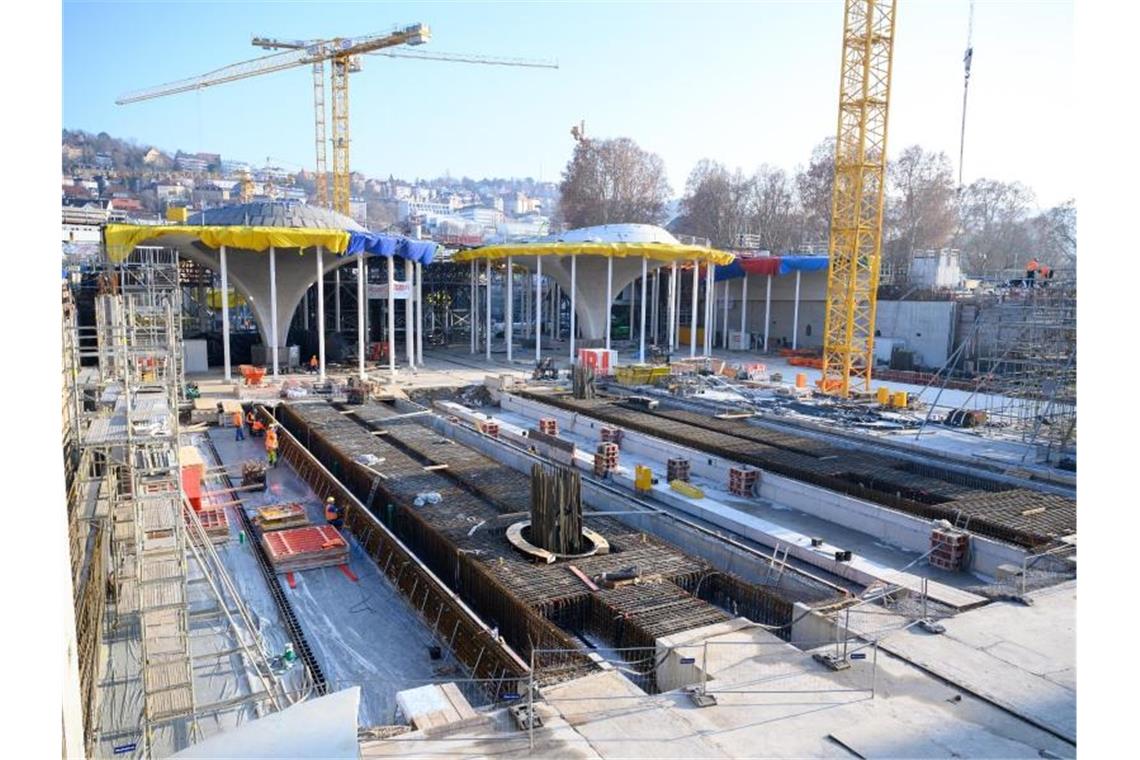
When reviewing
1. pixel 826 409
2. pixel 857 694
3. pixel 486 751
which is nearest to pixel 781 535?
pixel 857 694

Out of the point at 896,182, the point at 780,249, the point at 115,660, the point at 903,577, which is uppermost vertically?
the point at 896,182

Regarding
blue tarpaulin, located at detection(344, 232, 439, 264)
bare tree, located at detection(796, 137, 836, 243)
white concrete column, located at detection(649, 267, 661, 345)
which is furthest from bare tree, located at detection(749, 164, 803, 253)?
blue tarpaulin, located at detection(344, 232, 439, 264)

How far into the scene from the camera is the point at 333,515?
16328mm

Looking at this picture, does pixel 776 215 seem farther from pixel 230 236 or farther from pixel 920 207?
pixel 230 236

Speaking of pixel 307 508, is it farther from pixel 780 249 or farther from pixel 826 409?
pixel 780 249

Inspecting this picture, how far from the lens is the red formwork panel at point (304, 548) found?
13.8 meters

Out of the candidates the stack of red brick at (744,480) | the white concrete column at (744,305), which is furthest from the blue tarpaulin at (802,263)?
the stack of red brick at (744,480)

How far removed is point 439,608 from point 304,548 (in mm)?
3809

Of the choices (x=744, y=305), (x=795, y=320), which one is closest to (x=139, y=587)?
(x=795, y=320)

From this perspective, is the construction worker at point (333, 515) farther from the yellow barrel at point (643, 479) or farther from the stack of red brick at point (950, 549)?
the stack of red brick at point (950, 549)

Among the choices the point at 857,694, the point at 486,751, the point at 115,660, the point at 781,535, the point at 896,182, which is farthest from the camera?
the point at 896,182

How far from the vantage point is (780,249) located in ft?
247

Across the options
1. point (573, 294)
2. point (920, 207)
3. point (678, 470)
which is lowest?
point (678, 470)
